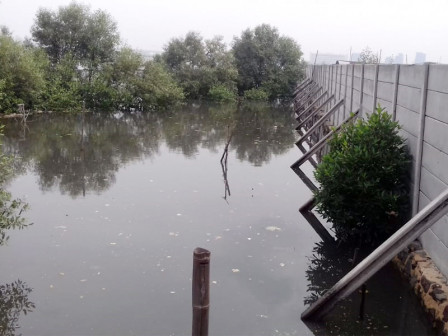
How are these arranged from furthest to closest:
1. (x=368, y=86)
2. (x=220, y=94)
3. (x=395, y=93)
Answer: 1. (x=220, y=94)
2. (x=368, y=86)
3. (x=395, y=93)

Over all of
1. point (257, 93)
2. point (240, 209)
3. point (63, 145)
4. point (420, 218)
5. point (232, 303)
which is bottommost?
point (420, 218)

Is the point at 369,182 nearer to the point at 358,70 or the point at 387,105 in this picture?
the point at 387,105

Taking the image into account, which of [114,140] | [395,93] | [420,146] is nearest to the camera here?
[420,146]

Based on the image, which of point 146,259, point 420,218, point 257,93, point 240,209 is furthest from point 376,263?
point 257,93

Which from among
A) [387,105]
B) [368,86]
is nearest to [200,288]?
[387,105]

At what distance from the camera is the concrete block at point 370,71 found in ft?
33.1

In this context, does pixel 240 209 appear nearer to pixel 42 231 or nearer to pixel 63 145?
pixel 42 231

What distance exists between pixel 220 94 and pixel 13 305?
32.6 meters

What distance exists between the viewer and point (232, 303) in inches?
231

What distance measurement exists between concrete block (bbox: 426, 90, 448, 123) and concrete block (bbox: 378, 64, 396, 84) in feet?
6.80

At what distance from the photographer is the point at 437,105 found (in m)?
5.84

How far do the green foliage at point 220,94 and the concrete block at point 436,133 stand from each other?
31358 mm

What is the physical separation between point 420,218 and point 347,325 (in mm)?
1522

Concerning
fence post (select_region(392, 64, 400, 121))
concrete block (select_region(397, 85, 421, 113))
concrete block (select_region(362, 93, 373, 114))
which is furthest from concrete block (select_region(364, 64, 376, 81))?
concrete block (select_region(397, 85, 421, 113))
